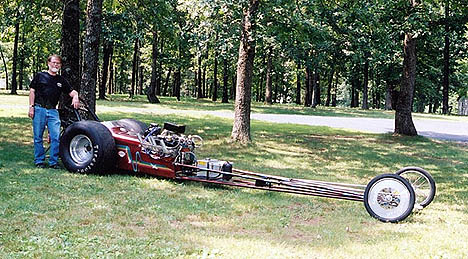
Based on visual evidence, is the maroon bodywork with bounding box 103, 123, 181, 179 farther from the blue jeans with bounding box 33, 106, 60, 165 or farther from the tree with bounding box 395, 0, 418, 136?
the tree with bounding box 395, 0, 418, 136

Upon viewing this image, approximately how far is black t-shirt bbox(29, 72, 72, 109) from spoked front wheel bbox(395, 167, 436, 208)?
A: 5.58m

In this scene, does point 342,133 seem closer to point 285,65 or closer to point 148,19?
point 148,19

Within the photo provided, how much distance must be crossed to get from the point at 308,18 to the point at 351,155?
3697 millimetres

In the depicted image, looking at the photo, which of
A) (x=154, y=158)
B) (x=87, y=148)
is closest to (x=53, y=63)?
(x=87, y=148)

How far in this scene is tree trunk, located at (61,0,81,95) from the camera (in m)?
11.5

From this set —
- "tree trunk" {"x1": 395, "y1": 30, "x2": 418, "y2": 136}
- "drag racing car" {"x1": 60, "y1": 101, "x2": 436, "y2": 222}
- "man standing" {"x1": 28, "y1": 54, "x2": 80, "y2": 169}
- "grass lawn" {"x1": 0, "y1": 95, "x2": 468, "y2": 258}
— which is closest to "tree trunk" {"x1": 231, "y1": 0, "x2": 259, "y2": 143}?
"grass lawn" {"x1": 0, "y1": 95, "x2": 468, "y2": 258}

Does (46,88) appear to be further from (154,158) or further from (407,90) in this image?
(407,90)

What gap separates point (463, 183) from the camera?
29.2ft

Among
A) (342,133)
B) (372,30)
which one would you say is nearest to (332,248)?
(372,30)

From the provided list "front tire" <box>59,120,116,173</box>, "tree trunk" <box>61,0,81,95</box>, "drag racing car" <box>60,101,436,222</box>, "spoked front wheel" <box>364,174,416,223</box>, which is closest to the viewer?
"spoked front wheel" <box>364,174,416,223</box>

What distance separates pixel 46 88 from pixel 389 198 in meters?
5.65

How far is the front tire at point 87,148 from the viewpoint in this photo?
279 inches

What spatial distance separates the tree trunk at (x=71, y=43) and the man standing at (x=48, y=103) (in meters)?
3.75

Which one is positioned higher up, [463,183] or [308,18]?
[308,18]
